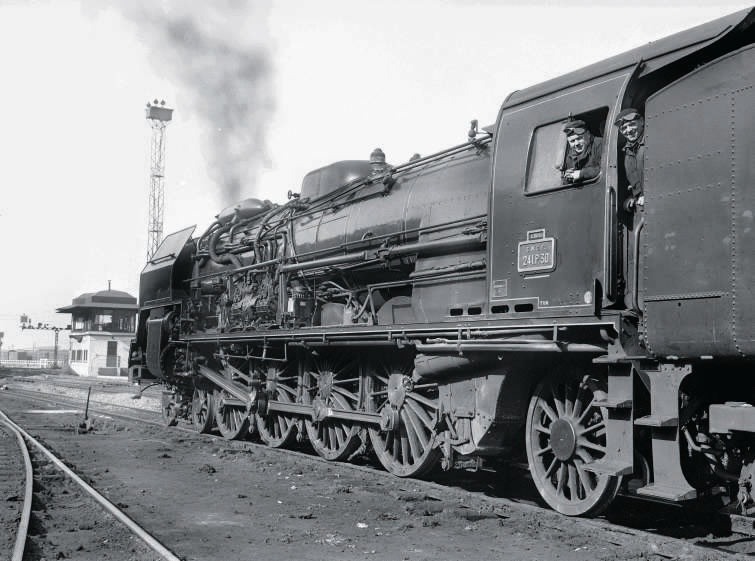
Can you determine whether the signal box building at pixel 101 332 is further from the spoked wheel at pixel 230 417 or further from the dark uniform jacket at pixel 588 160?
the dark uniform jacket at pixel 588 160

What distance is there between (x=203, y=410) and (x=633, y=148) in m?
10.8

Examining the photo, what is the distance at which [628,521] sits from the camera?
22.6ft

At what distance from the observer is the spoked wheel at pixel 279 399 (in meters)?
12.0

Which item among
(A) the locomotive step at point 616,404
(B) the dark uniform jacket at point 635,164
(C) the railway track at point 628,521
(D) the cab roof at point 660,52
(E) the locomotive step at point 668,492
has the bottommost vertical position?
(C) the railway track at point 628,521

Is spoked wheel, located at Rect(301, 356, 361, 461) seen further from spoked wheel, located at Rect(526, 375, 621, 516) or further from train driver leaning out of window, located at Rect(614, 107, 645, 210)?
train driver leaning out of window, located at Rect(614, 107, 645, 210)

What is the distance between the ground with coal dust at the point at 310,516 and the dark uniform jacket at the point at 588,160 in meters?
2.92

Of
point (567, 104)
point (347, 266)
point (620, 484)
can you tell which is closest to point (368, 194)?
point (347, 266)

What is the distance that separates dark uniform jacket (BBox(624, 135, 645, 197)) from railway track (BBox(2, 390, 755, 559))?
2705 millimetres

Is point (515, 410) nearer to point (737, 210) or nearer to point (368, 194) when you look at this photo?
point (737, 210)

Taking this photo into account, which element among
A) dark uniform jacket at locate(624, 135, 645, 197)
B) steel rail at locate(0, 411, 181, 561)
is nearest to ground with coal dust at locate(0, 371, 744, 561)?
steel rail at locate(0, 411, 181, 561)

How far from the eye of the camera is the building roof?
62656mm

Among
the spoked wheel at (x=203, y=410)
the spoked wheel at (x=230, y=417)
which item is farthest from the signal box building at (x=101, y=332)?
the spoked wheel at (x=230, y=417)

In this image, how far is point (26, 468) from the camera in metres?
9.93

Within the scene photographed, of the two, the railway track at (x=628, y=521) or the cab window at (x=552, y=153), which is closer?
the railway track at (x=628, y=521)
